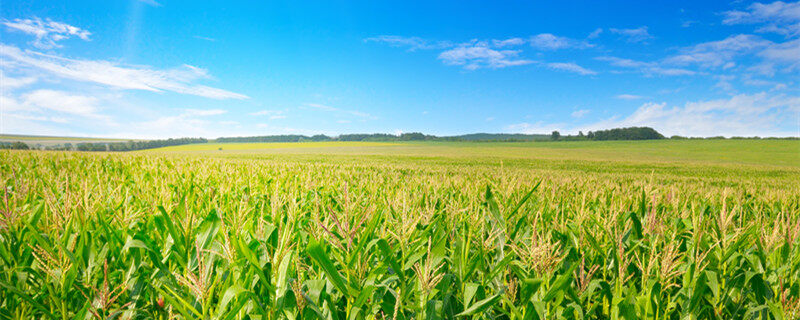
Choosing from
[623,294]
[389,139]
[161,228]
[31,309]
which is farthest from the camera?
[389,139]

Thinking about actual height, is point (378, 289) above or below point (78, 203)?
below

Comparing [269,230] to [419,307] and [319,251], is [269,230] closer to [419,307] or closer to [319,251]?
[319,251]

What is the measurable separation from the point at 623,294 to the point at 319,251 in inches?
63.0

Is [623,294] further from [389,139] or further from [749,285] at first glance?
[389,139]

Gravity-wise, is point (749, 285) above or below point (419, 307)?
below

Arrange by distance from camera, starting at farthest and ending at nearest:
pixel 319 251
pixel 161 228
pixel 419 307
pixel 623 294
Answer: pixel 161 228, pixel 623 294, pixel 419 307, pixel 319 251

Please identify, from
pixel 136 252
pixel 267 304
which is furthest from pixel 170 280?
pixel 267 304

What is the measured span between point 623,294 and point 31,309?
2.72m

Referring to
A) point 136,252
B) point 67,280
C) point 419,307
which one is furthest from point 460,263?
point 67,280

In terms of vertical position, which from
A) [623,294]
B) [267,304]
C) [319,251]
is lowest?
[623,294]

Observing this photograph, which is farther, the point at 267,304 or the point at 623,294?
the point at 623,294

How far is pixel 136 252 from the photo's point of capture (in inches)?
60.4

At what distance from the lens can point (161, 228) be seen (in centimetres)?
186

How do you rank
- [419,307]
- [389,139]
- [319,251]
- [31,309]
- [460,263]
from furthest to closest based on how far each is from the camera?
[389,139] < [460,263] < [31,309] < [419,307] < [319,251]
